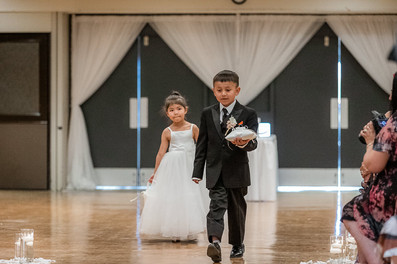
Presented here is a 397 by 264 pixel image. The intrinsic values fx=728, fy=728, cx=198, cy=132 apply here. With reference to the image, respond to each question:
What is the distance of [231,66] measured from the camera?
11453 mm

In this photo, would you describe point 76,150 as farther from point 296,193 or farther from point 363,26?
point 363,26

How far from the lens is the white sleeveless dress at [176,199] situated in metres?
6.12

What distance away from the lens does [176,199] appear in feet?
20.4

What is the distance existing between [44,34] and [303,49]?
406cm

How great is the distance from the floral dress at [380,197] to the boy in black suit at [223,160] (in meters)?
1.48

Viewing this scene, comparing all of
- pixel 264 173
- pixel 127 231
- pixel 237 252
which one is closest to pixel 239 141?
pixel 237 252

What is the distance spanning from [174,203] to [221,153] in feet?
3.97

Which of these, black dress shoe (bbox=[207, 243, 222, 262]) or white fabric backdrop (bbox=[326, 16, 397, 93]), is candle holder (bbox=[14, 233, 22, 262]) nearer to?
black dress shoe (bbox=[207, 243, 222, 262])

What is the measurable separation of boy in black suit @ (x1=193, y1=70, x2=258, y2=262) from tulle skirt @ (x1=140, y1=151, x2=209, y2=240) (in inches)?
36.8

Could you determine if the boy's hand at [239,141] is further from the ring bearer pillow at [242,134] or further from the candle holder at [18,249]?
the candle holder at [18,249]

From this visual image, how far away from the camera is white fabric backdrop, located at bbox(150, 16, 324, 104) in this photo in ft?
37.3

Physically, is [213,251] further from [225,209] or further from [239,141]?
[239,141]

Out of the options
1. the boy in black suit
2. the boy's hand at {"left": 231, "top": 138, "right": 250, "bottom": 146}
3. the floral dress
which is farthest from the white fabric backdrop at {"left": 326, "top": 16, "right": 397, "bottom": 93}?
the floral dress

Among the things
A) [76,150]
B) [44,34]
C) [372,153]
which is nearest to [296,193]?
[76,150]
